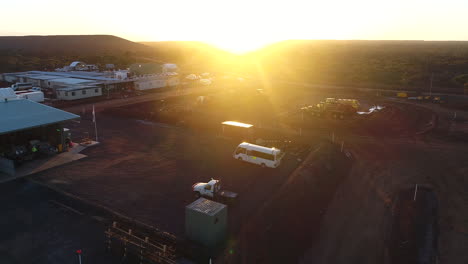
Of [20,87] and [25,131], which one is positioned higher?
[20,87]

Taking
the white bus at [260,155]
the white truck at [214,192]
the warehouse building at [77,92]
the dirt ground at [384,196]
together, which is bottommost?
the dirt ground at [384,196]

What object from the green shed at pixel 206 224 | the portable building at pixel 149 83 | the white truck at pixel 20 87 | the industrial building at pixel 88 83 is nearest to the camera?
the green shed at pixel 206 224

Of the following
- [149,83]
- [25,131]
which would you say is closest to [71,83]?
[149,83]

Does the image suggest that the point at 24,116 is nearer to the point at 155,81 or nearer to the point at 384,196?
the point at 384,196

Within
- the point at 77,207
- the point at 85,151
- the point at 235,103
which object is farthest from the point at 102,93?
the point at 77,207

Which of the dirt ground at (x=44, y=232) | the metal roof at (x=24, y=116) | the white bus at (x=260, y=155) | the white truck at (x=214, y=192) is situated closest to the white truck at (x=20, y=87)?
the metal roof at (x=24, y=116)

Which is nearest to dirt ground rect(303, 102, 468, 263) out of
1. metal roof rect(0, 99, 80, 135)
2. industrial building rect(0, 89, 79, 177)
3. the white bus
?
the white bus

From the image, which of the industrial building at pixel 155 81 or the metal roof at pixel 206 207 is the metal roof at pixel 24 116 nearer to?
the metal roof at pixel 206 207
